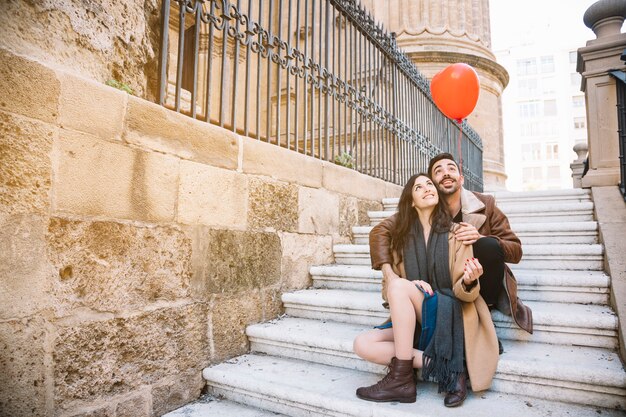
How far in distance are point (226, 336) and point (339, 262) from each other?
62.2 inches

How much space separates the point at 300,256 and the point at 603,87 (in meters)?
3.58

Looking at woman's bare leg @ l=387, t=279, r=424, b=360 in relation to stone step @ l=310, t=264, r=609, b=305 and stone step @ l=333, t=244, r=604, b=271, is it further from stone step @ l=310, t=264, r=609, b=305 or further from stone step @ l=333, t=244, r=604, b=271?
stone step @ l=333, t=244, r=604, b=271

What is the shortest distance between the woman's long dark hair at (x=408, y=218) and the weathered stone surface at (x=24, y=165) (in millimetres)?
1925

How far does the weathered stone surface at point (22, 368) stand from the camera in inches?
64.7

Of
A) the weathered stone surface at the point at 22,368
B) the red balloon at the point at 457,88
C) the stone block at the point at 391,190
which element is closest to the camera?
the weathered stone surface at the point at 22,368

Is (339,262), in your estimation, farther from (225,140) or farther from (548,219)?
(548,219)

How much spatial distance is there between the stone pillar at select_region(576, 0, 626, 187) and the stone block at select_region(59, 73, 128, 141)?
174 inches

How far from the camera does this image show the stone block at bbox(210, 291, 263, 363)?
2658 millimetres

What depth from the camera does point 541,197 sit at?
461 centimetres

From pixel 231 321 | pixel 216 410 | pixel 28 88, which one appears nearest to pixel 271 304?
pixel 231 321

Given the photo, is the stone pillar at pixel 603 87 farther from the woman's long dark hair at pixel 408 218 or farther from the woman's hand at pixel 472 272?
the woman's hand at pixel 472 272

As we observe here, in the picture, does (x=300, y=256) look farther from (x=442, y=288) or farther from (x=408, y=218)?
(x=442, y=288)

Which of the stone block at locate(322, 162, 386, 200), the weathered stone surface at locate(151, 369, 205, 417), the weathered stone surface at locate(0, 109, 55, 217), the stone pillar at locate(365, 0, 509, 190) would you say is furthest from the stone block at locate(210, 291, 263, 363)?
the stone pillar at locate(365, 0, 509, 190)

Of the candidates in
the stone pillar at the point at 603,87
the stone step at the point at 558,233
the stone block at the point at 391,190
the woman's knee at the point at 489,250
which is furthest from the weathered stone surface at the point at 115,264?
the stone pillar at the point at 603,87
